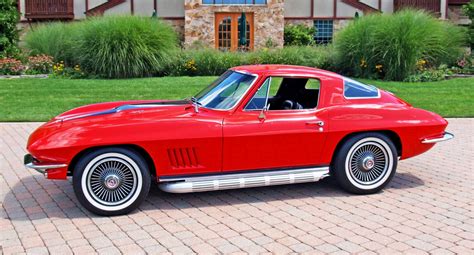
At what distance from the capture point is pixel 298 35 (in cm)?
2700

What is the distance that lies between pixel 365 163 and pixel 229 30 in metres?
21.9

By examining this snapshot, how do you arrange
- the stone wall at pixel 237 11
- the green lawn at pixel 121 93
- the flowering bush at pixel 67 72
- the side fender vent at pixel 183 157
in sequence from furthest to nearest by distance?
the stone wall at pixel 237 11
the flowering bush at pixel 67 72
the green lawn at pixel 121 93
the side fender vent at pixel 183 157

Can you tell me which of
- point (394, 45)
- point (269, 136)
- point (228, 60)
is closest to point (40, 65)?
point (228, 60)

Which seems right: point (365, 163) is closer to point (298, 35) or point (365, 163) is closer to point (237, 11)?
point (237, 11)

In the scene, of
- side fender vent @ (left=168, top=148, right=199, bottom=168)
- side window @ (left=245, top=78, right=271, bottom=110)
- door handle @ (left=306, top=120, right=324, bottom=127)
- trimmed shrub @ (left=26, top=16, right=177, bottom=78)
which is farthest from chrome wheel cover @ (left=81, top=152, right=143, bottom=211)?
trimmed shrub @ (left=26, top=16, right=177, bottom=78)

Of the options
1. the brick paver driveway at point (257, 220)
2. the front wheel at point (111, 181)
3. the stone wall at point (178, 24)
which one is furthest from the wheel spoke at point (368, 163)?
the stone wall at point (178, 24)

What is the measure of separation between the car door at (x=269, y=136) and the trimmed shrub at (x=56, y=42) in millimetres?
13567

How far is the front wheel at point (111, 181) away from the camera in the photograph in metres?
5.04

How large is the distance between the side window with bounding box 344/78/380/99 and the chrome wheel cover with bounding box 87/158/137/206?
256 centimetres

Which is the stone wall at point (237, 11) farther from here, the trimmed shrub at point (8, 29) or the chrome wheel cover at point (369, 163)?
the chrome wheel cover at point (369, 163)

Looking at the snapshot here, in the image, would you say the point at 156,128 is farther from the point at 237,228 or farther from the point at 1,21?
the point at 1,21

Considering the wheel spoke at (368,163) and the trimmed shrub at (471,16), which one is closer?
the wheel spoke at (368,163)

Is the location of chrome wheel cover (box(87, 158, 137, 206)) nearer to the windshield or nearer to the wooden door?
the windshield

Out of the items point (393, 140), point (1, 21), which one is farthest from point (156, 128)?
point (1, 21)
